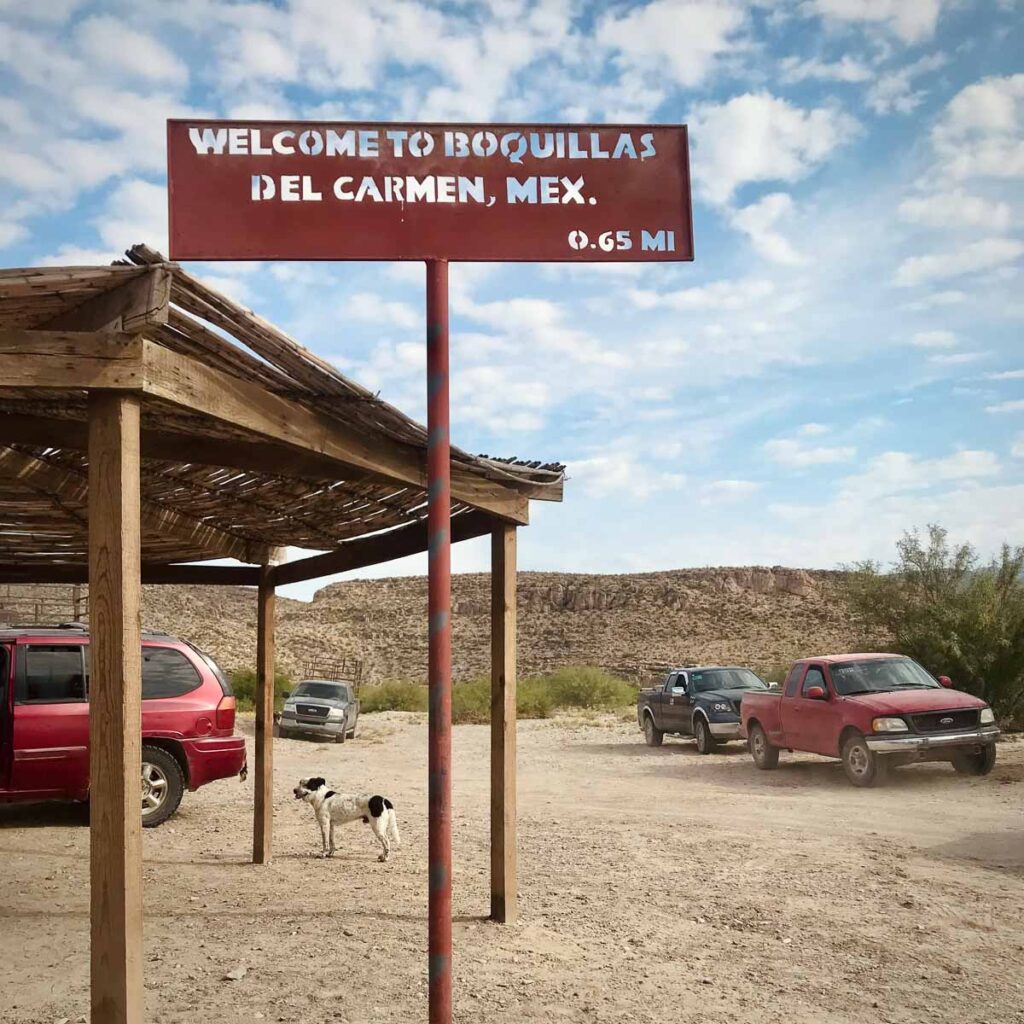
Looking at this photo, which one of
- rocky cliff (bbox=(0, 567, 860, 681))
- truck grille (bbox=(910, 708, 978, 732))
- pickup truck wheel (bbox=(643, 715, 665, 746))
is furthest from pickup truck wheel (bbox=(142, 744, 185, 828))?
rocky cliff (bbox=(0, 567, 860, 681))

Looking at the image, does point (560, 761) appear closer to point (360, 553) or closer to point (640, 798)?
point (640, 798)

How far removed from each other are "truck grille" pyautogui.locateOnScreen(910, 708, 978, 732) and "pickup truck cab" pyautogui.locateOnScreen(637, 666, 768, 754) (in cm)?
501

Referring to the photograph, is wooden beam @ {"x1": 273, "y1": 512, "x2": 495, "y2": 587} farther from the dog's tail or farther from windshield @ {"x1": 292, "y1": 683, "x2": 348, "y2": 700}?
windshield @ {"x1": 292, "y1": 683, "x2": 348, "y2": 700}

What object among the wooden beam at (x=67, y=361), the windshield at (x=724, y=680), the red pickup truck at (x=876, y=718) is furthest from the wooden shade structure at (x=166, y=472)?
the windshield at (x=724, y=680)

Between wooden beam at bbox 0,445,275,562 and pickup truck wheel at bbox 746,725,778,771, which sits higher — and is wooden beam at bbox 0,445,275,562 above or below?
above

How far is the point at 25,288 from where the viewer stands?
14.6 feet

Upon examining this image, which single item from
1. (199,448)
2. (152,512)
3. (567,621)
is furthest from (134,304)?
(567,621)

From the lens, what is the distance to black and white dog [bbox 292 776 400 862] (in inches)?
378

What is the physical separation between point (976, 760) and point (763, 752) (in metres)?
3.21

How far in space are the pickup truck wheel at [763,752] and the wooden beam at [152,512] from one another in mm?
10386

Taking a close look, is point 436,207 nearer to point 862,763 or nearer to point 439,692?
point 439,692

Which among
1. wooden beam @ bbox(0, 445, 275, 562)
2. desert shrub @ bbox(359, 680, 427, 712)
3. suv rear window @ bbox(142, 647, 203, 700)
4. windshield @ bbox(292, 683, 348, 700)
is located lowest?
desert shrub @ bbox(359, 680, 427, 712)

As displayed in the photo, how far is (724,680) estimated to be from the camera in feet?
70.0

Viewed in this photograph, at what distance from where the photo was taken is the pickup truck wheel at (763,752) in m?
17.5
